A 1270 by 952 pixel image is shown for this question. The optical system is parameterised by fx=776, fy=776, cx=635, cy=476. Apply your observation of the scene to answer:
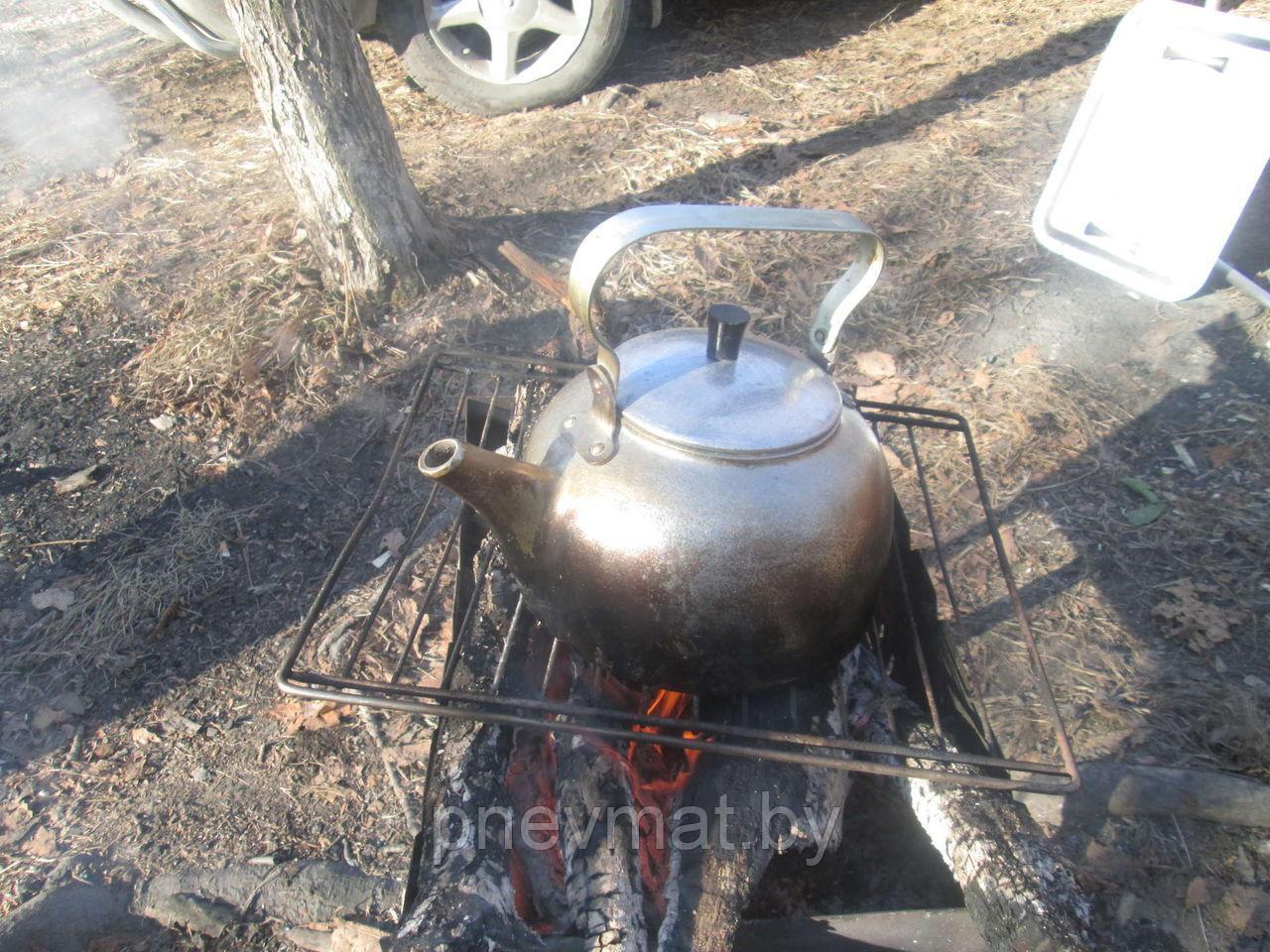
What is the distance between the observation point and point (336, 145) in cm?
281

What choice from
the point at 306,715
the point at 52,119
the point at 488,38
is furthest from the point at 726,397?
the point at 52,119

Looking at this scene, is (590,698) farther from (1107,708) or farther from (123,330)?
(123,330)

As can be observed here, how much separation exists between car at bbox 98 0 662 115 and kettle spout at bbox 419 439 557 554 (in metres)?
3.77

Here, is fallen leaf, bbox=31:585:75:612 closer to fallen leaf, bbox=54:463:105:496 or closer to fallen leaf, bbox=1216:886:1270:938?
fallen leaf, bbox=54:463:105:496

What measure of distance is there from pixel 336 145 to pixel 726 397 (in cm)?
228

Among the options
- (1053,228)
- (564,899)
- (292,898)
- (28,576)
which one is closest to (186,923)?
(292,898)

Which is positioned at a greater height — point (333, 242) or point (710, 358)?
point (710, 358)

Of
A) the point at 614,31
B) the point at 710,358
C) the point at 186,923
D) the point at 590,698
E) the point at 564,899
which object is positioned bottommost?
the point at 186,923

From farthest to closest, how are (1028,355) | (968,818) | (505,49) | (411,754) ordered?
(505,49), (1028,355), (411,754), (968,818)

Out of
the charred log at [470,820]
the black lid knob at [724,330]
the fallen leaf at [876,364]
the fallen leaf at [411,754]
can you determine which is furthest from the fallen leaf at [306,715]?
the fallen leaf at [876,364]

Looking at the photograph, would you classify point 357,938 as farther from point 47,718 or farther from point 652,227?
point 652,227

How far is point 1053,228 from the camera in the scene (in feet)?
11.1

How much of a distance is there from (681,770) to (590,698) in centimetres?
23

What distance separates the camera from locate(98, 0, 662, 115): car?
4.03 m
